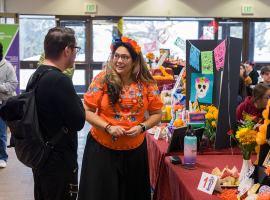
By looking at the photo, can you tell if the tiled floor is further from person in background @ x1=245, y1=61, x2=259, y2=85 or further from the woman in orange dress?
person in background @ x1=245, y1=61, x2=259, y2=85

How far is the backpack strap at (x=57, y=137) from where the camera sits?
146cm

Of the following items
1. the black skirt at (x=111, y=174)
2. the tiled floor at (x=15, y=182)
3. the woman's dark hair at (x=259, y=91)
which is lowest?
the tiled floor at (x=15, y=182)

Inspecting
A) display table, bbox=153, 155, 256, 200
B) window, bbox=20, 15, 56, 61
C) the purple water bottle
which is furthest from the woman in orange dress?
window, bbox=20, 15, 56, 61

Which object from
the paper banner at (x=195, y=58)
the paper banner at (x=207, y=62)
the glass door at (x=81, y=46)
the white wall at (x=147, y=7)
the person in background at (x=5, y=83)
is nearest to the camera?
the paper banner at (x=207, y=62)

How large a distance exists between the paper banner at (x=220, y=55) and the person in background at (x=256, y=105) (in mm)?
647

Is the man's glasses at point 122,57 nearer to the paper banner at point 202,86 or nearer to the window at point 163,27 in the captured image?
the paper banner at point 202,86

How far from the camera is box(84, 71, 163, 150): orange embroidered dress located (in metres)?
1.91

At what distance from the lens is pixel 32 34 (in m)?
9.64

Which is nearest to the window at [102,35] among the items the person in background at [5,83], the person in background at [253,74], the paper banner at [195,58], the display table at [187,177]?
the person in background at [253,74]

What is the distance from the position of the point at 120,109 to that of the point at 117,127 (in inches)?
6.0

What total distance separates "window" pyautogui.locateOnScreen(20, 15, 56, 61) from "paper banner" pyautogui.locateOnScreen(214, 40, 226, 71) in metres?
8.08

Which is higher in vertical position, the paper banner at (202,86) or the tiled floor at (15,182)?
the paper banner at (202,86)

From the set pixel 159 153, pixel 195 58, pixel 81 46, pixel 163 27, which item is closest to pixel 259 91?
pixel 195 58

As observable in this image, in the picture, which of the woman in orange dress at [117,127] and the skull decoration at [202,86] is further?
the skull decoration at [202,86]
